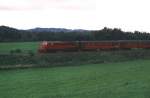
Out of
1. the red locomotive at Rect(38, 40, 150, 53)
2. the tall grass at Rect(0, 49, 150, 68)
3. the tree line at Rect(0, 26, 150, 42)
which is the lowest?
the tall grass at Rect(0, 49, 150, 68)

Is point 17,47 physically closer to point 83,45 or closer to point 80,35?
point 83,45

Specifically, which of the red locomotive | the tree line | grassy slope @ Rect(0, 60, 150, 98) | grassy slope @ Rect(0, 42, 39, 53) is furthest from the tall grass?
the tree line

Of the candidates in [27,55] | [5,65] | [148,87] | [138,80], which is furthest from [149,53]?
[148,87]

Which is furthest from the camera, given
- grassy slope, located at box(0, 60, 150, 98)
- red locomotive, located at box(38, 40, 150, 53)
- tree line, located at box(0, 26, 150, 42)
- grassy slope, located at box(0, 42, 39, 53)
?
tree line, located at box(0, 26, 150, 42)

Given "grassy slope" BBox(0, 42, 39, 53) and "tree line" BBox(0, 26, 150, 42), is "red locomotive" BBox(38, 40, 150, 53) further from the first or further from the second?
"tree line" BBox(0, 26, 150, 42)

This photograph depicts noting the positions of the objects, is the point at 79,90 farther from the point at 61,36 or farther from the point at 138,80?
the point at 61,36

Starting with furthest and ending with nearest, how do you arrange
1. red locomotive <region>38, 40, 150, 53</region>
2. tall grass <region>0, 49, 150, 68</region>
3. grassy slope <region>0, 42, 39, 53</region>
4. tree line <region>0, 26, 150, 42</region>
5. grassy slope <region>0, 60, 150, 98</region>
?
tree line <region>0, 26, 150, 42</region> → grassy slope <region>0, 42, 39, 53</region> → red locomotive <region>38, 40, 150, 53</region> → tall grass <region>0, 49, 150, 68</region> → grassy slope <region>0, 60, 150, 98</region>

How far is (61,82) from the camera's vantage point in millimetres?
19266

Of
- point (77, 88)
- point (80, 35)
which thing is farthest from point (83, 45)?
point (77, 88)

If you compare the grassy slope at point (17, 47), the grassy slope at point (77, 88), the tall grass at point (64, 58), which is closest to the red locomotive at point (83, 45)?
the grassy slope at point (17, 47)

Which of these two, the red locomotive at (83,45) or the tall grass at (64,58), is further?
the red locomotive at (83,45)

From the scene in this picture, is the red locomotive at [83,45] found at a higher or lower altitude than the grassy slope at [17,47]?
higher

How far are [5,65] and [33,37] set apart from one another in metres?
33.3

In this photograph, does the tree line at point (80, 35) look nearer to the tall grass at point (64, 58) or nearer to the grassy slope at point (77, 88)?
the tall grass at point (64, 58)
